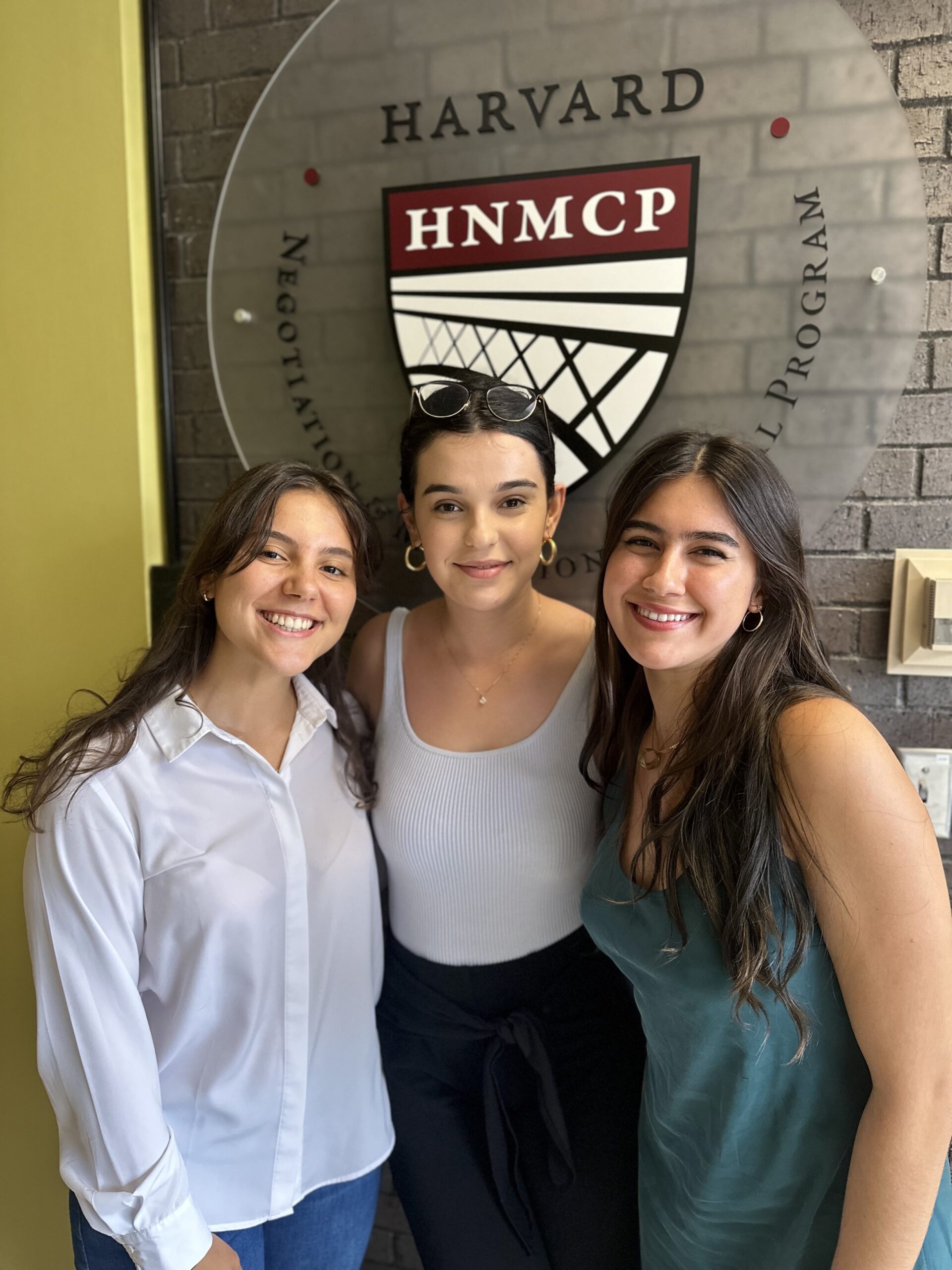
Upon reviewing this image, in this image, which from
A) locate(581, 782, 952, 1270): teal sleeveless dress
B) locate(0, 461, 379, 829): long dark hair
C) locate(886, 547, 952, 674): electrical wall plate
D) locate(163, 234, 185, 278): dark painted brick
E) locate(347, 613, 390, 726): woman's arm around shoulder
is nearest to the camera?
locate(581, 782, 952, 1270): teal sleeveless dress

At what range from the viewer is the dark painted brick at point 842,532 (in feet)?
5.50

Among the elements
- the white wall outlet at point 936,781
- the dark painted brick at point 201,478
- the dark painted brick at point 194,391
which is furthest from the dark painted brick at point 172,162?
the white wall outlet at point 936,781

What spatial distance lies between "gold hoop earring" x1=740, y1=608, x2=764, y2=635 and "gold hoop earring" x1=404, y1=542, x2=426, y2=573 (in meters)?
0.66

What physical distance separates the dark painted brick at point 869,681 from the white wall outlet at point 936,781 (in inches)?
4.7

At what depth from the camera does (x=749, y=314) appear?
1655 millimetres

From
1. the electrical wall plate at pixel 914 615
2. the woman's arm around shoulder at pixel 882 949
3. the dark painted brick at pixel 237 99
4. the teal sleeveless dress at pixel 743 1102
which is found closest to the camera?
the woman's arm around shoulder at pixel 882 949

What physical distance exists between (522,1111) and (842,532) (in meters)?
1.31

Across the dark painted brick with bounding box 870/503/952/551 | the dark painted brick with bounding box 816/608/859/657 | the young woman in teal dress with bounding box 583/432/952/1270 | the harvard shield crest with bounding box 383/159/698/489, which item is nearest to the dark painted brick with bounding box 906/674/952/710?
the dark painted brick with bounding box 816/608/859/657

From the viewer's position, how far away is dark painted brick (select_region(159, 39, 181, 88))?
1.92m

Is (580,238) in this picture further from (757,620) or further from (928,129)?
(757,620)

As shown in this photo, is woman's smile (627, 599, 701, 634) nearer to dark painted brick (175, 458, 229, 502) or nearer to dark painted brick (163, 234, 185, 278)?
dark painted brick (175, 458, 229, 502)

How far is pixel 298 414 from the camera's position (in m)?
1.92

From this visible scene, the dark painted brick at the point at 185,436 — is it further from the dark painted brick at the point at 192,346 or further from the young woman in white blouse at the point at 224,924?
the young woman in white blouse at the point at 224,924

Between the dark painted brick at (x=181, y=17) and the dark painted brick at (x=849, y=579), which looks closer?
the dark painted brick at (x=849, y=579)
